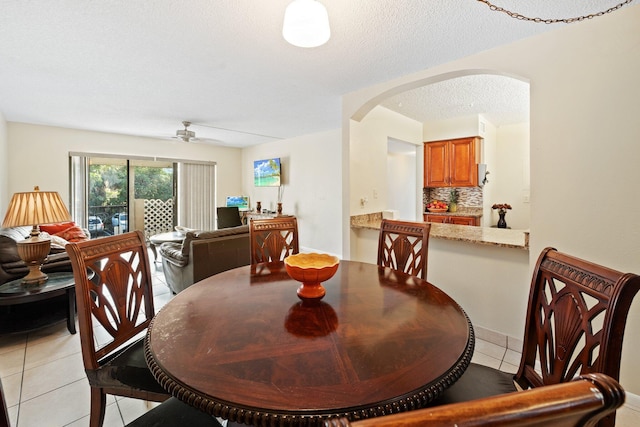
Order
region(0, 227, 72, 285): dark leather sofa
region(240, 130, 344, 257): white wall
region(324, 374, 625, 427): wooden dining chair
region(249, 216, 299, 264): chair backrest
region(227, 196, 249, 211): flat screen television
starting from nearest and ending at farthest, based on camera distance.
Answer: region(324, 374, 625, 427): wooden dining chair < region(249, 216, 299, 264): chair backrest < region(0, 227, 72, 285): dark leather sofa < region(240, 130, 344, 257): white wall < region(227, 196, 249, 211): flat screen television

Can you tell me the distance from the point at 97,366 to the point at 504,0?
2726 millimetres

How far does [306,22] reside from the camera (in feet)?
4.51

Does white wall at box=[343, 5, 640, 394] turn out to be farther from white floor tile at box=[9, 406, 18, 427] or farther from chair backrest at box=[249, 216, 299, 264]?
white floor tile at box=[9, 406, 18, 427]

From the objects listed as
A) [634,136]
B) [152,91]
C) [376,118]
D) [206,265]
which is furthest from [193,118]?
[634,136]

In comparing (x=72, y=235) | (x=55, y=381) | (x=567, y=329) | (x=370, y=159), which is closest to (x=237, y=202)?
(x=72, y=235)

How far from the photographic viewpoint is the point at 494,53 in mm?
2178

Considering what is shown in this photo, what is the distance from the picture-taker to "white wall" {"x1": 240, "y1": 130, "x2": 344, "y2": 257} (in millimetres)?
5332

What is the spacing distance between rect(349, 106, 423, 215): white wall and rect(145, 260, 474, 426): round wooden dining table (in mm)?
1998

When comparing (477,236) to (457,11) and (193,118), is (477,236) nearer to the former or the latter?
(457,11)

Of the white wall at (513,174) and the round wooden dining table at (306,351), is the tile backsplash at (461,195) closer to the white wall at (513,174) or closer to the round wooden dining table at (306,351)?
the white wall at (513,174)

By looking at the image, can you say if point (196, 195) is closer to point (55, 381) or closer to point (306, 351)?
point (55, 381)

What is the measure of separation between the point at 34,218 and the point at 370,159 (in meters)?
3.18

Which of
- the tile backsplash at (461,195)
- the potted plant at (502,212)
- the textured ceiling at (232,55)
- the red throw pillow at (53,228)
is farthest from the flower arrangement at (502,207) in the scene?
the red throw pillow at (53,228)

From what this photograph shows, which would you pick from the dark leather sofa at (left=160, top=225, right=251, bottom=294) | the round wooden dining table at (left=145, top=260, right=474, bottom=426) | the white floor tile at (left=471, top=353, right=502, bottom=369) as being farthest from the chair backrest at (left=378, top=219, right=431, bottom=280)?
the dark leather sofa at (left=160, top=225, right=251, bottom=294)
